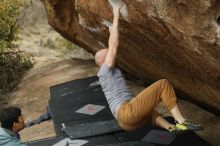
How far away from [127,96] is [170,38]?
95 cm

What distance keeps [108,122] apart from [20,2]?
7952mm

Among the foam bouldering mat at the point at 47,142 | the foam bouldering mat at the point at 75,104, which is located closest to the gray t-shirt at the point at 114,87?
the foam bouldering mat at the point at 47,142

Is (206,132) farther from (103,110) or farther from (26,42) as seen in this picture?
(26,42)

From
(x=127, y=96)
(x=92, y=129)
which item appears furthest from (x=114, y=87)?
(x=92, y=129)

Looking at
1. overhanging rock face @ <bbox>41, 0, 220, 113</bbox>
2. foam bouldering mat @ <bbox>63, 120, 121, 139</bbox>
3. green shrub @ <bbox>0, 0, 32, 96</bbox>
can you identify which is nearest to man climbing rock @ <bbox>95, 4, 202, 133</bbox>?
overhanging rock face @ <bbox>41, 0, 220, 113</bbox>

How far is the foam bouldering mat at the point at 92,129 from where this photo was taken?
793 cm

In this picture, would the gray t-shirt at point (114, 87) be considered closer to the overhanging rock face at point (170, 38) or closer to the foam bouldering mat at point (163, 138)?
the overhanging rock face at point (170, 38)

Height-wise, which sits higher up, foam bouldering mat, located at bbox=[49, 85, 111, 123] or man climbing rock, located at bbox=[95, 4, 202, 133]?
man climbing rock, located at bbox=[95, 4, 202, 133]

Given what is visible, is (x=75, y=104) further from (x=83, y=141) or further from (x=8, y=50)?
(x=8, y=50)

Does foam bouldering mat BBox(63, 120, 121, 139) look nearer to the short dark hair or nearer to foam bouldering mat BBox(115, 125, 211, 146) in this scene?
foam bouldering mat BBox(115, 125, 211, 146)

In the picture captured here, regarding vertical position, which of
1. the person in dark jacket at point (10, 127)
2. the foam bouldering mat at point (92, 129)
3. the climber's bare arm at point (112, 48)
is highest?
the climber's bare arm at point (112, 48)

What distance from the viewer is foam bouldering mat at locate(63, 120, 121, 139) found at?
7.93 metres

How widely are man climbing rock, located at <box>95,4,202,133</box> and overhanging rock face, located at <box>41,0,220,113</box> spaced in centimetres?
52

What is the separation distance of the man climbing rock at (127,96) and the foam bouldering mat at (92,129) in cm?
138
